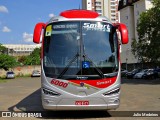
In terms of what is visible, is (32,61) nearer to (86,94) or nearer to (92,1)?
(92,1)

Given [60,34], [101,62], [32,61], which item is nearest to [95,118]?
[101,62]

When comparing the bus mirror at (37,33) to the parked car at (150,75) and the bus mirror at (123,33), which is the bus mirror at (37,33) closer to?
the bus mirror at (123,33)

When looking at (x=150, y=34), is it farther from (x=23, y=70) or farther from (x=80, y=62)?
(x=23, y=70)

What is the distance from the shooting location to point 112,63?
1063 cm

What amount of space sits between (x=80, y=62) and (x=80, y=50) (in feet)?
1.33

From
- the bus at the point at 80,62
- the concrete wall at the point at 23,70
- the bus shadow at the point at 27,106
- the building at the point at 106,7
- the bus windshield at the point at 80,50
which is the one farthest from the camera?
the building at the point at 106,7

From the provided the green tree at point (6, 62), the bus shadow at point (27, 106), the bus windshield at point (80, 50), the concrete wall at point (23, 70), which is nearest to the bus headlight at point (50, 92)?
the bus windshield at point (80, 50)

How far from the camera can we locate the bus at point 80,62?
402 inches

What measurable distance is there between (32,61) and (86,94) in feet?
333

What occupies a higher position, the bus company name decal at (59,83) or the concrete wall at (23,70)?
the bus company name decal at (59,83)

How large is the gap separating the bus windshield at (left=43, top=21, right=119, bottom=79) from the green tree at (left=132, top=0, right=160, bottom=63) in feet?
74.4

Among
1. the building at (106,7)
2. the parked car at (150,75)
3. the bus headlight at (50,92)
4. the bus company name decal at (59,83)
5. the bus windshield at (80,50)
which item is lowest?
the parked car at (150,75)

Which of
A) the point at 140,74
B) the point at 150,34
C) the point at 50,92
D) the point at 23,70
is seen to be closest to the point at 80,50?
the point at 50,92

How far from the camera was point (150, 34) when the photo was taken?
34500 mm
